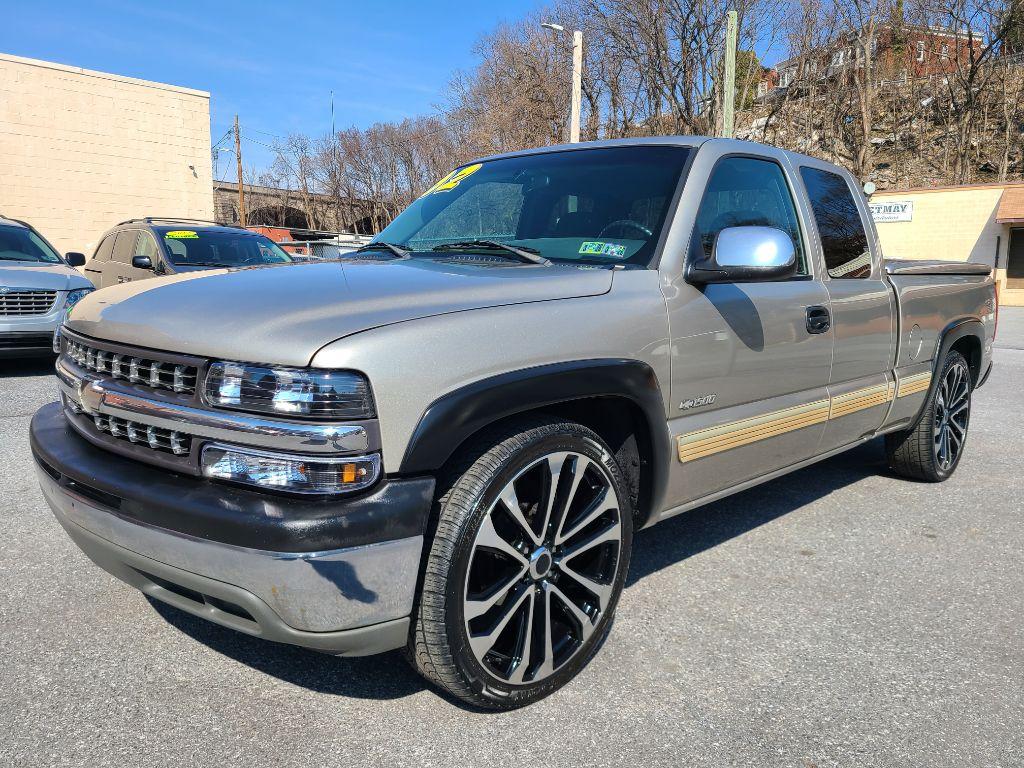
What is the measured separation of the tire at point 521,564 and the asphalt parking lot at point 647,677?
0.16 meters

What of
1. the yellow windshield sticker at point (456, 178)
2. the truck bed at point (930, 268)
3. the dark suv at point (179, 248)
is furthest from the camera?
the dark suv at point (179, 248)

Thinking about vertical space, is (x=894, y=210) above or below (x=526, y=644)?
above

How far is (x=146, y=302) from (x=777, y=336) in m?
2.33

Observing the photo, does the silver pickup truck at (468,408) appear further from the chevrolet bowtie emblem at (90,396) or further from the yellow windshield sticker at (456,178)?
the yellow windshield sticker at (456,178)

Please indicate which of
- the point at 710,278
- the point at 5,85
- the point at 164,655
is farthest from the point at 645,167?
the point at 5,85

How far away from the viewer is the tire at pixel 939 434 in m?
4.67

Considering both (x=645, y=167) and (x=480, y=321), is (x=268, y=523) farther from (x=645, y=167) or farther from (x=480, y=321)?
(x=645, y=167)

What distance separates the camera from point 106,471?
7.40ft

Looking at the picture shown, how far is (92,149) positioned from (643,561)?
2569 centimetres

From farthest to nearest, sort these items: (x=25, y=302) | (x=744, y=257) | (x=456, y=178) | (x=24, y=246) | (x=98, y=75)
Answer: (x=98, y=75), (x=24, y=246), (x=25, y=302), (x=456, y=178), (x=744, y=257)

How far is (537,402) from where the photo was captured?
2.31 meters

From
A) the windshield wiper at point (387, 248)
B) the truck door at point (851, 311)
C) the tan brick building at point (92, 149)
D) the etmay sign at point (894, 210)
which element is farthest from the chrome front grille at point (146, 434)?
the etmay sign at point (894, 210)

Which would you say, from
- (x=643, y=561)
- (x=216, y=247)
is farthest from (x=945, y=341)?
(x=216, y=247)

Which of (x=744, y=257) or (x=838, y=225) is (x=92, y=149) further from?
(x=744, y=257)
